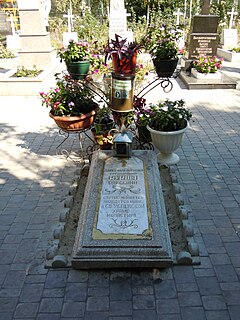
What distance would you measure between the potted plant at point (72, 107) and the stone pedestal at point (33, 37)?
6.11 m

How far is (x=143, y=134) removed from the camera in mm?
5246

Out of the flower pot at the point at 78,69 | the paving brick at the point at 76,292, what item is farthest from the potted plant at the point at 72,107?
the paving brick at the point at 76,292

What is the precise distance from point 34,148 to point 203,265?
3.89 metres

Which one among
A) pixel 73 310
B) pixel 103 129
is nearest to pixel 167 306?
pixel 73 310

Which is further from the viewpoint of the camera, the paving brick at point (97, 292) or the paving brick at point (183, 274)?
the paving brick at point (183, 274)

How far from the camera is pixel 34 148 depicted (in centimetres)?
614

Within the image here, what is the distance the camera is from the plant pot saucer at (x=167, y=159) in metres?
5.29

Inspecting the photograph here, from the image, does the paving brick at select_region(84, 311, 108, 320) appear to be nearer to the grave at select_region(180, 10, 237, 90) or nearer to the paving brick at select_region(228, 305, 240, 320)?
the paving brick at select_region(228, 305, 240, 320)

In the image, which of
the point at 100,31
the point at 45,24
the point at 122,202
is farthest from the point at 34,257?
the point at 100,31

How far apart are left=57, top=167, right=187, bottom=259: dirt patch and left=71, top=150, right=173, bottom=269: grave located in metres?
0.20

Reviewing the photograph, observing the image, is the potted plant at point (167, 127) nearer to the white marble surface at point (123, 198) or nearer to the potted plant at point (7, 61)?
the white marble surface at point (123, 198)

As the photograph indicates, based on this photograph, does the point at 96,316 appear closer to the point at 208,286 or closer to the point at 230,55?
the point at 208,286

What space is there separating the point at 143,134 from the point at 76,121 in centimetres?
105

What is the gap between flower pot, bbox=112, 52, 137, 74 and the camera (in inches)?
Result: 163
